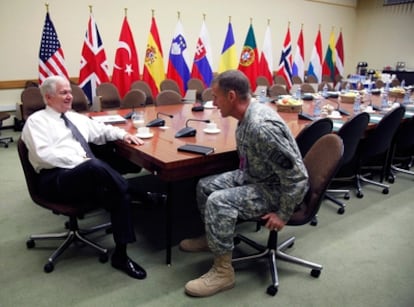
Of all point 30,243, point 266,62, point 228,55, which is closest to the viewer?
point 30,243

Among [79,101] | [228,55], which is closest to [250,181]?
[79,101]

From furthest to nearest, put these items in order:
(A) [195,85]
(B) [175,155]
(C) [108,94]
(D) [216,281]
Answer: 1. (A) [195,85]
2. (C) [108,94]
3. (B) [175,155]
4. (D) [216,281]

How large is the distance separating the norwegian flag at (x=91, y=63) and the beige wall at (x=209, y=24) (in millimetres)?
821

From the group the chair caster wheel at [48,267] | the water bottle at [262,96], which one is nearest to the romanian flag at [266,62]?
the water bottle at [262,96]

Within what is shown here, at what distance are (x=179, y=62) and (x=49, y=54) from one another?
6.38 ft

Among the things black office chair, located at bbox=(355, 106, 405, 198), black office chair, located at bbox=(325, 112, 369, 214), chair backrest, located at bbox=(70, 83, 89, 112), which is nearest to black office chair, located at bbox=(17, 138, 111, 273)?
black office chair, located at bbox=(325, 112, 369, 214)

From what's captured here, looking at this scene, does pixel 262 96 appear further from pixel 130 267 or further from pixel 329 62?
pixel 329 62

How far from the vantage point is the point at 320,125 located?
96.4 inches

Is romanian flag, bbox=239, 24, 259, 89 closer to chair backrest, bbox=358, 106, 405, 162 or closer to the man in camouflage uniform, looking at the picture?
chair backrest, bbox=358, 106, 405, 162

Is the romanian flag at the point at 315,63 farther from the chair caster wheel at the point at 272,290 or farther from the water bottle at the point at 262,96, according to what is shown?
the chair caster wheel at the point at 272,290

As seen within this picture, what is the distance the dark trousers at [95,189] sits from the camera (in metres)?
1.89

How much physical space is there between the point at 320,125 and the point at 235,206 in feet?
3.26

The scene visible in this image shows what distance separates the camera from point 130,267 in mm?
2020

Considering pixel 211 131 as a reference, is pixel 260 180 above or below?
below
